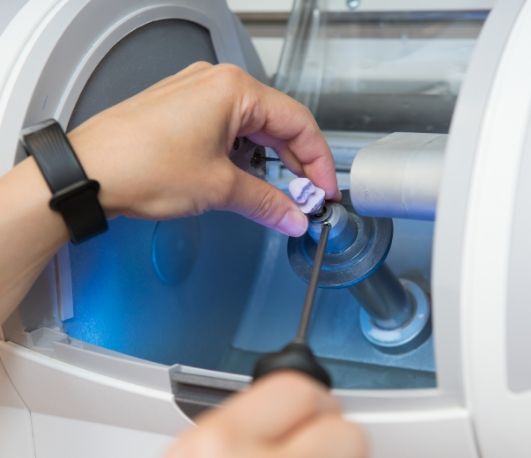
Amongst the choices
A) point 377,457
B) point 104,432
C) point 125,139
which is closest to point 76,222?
point 125,139

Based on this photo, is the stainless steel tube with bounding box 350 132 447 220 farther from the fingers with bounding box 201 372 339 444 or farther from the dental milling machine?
the fingers with bounding box 201 372 339 444

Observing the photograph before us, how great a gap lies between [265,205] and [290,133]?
2.9 inches

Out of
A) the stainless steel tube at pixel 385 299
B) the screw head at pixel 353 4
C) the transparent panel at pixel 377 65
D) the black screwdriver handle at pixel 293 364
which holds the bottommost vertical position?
the stainless steel tube at pixel 385 299

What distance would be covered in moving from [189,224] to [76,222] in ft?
0.80

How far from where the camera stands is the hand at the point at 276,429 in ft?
1.04

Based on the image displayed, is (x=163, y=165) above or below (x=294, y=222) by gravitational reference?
above

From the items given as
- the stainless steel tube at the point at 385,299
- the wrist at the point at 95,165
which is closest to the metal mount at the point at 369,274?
the stainless steel tube at the point at 385,299

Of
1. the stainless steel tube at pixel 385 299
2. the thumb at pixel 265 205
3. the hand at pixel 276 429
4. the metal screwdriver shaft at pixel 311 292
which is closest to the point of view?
the hand at pixel 276 429

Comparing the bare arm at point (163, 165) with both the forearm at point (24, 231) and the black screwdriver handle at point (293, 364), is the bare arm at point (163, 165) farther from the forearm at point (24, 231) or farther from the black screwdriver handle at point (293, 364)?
the black screwdriver handle at point (293, 364)

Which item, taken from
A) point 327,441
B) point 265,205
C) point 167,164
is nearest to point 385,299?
point 265,205

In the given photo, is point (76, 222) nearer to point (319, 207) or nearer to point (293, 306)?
point (319, 207)

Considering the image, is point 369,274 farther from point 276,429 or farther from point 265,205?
Result: point 276,429

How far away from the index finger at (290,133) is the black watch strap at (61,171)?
15cm

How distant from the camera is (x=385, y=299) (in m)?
0.74
